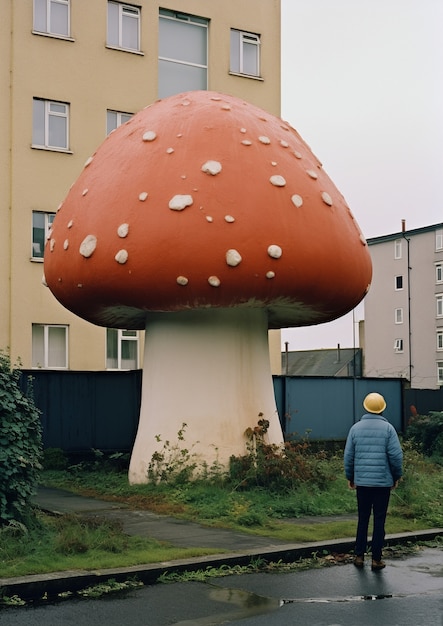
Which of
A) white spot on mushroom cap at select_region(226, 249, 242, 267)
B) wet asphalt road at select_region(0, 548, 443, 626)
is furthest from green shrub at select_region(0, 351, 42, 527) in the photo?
white spot on mushroom cap at select_region(226, 249, 242, 267)

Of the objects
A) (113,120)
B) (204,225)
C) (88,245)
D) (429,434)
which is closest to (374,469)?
(204,225)

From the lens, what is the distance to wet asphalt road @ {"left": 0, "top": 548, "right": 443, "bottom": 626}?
6.98 meters

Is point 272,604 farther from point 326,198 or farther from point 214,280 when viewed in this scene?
point 326,198

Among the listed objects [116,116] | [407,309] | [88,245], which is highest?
[116,116]

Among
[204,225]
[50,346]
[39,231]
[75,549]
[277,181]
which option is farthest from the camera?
[39,231]

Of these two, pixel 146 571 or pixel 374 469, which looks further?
pixel 374 469

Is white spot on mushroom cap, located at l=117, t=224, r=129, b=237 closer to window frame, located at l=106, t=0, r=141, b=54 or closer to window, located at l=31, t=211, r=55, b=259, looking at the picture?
window, located at l=31, t=211, r=55, b=259

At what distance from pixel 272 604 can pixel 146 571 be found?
4.50 ft

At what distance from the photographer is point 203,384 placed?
45.4ft

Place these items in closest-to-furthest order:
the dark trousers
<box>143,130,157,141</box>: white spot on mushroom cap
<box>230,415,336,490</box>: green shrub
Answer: the dark trousers < <box>230,415,336,490</box>: green shrub < <box>143,130,157,141</box>: white spot on mushroom cap

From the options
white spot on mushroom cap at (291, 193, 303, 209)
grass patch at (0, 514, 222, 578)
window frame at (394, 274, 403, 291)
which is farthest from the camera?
window frame at (394, 274, 403, 291)

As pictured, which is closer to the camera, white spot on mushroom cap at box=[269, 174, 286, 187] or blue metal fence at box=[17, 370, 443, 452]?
white spot on mushroom cap at box=[269, 174, 286, 187]

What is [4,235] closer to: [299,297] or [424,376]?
[299,297]

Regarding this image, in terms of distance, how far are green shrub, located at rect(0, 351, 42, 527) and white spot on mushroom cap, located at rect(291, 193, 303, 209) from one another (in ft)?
16.4
